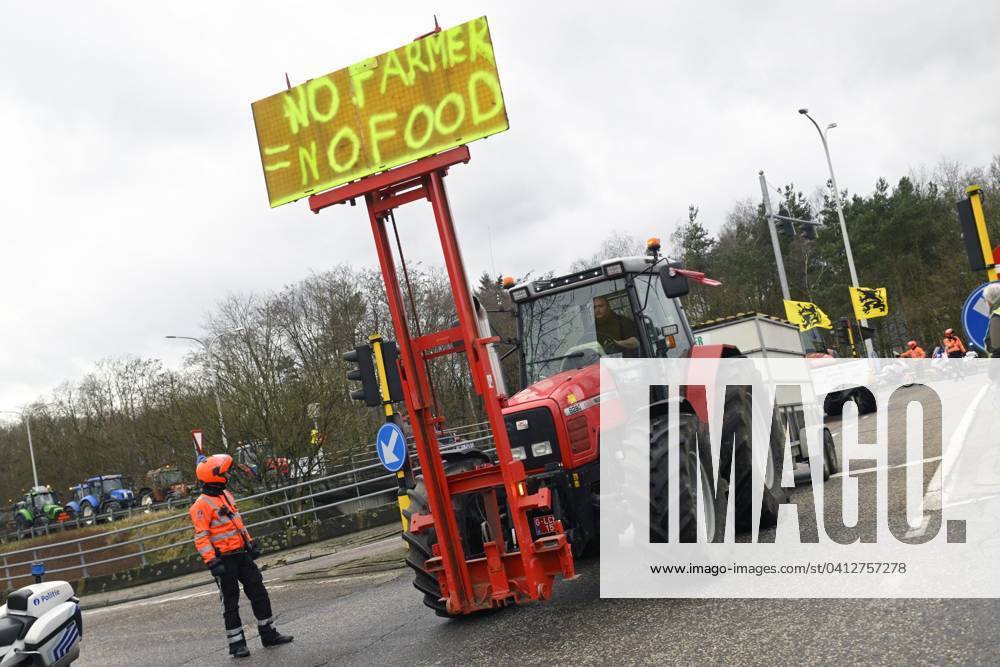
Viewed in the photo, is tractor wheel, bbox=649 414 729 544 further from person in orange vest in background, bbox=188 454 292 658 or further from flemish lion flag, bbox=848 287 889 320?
flemish lion flag, bbox=848 287 889 320

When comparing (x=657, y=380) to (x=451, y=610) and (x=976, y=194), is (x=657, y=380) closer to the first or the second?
(x=451, y=610)

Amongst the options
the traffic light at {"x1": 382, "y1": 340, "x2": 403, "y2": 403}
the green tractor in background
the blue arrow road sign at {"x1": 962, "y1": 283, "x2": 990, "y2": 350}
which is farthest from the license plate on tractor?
the green tractor in background

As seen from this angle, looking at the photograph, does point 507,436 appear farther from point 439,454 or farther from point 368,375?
point 368,375

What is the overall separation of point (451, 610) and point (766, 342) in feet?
38.6

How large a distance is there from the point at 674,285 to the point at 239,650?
16.1ft

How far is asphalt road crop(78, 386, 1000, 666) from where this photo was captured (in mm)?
4965

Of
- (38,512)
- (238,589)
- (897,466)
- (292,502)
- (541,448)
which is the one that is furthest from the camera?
(38,512)

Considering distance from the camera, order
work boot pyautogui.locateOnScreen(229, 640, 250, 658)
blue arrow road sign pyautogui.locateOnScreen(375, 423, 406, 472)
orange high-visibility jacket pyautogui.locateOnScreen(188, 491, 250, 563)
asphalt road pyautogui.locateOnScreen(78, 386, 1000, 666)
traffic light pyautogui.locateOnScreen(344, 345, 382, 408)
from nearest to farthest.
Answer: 1. asphalt road pyautogui.locateOnScreen(78, 386, 1000, 666)
2. work boot pyautogui.locateOnScreen(229, 640, 250, 658)
3. orange high-visibility jacket pyautogui.locateOnScreen(188, 491, 250, 563)
4. traffic light pyautogui.locateOnScreen(344, 345, 382, 408)
5. blue arrow road sign pyautogui.locateOnScreen(375, 423, 406, 472)

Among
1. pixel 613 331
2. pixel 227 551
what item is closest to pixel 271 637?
pixel 227 551

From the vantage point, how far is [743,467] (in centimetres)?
842

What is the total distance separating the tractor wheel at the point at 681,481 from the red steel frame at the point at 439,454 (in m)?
0.72

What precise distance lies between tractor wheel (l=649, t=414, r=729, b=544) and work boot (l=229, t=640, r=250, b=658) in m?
3.71

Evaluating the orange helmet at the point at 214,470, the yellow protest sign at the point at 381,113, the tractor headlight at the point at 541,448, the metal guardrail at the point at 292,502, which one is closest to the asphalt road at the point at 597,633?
the tractor headlight at the point at 541,448

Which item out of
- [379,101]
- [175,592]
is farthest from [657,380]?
[175,592]
